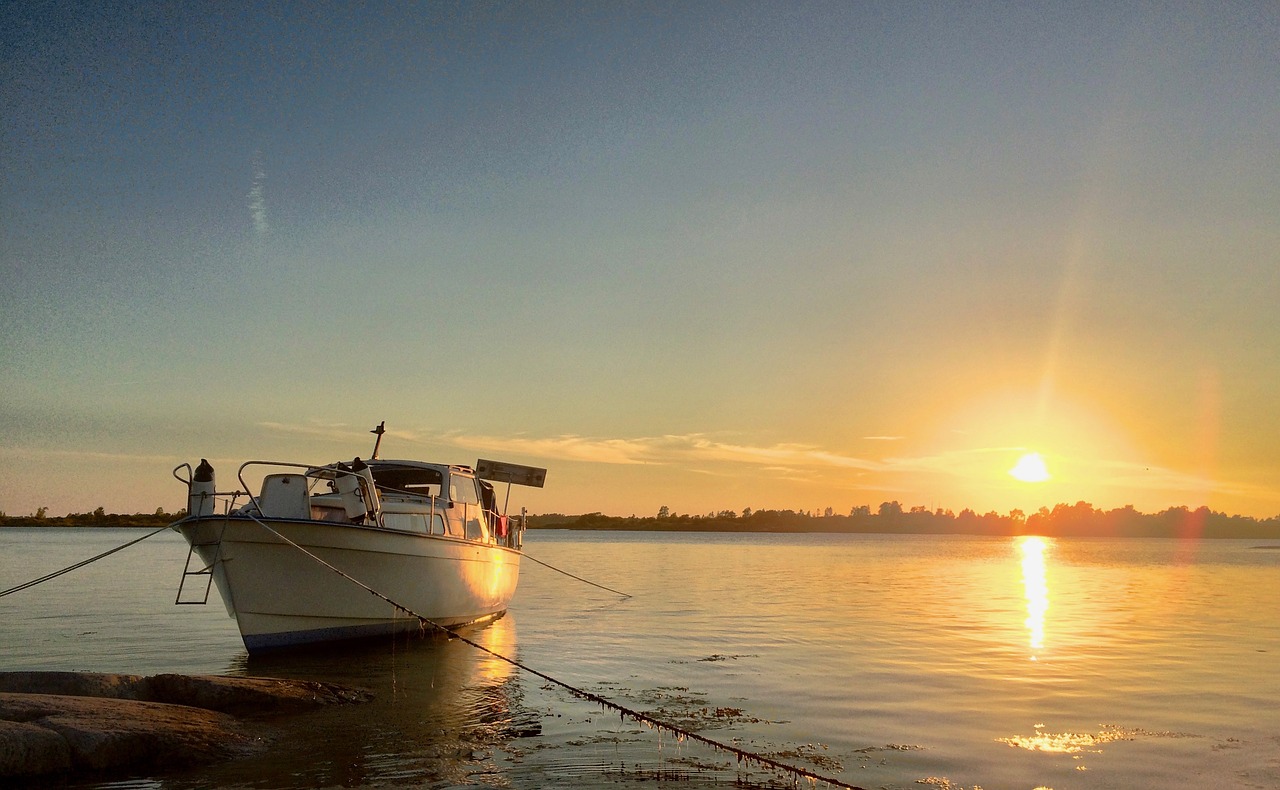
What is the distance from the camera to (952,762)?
33.1ft

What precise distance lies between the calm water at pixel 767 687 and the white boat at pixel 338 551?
816 mm

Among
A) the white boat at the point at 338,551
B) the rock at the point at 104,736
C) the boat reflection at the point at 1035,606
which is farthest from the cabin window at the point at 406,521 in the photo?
the boat reflection at the point at 1035,606

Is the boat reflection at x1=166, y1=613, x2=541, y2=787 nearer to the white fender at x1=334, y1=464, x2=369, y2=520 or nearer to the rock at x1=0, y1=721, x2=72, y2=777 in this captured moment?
the rock at x1=0, y1=721, x2=72, y2=777

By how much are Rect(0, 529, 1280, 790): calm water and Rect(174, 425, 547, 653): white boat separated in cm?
82

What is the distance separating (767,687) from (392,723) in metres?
5.92

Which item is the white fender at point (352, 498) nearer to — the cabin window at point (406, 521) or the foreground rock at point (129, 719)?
the cabin window at point (406, 521)

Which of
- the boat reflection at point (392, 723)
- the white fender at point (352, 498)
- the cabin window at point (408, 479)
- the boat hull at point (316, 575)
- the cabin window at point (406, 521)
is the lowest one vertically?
the boat reflection at point (392, 723)

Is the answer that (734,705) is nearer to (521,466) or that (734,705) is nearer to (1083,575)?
(521,466)

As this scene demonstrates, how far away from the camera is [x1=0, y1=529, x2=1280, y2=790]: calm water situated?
969 centimetres

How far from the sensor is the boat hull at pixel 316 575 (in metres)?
16.0

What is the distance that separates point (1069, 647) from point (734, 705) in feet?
35.0

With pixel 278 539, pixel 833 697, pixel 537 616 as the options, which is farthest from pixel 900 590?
pixel 278 539

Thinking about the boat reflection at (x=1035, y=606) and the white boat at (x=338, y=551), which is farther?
the boat reflection at (x=1035, y=606)

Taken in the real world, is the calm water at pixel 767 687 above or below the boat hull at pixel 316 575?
below
